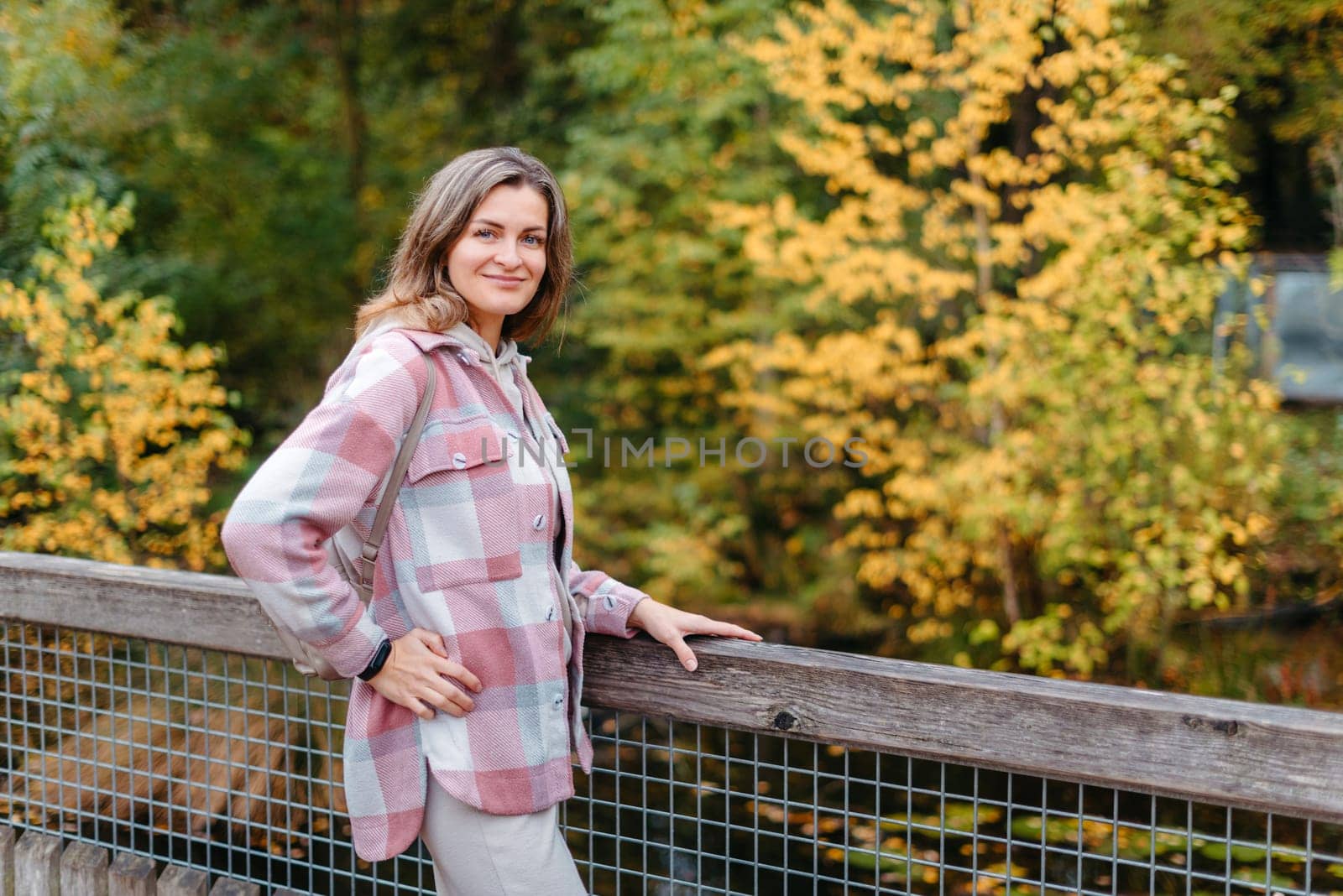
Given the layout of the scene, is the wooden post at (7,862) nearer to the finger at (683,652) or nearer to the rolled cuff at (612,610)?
the rolled cuff at (612,610)

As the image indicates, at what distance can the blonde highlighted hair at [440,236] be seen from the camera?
155 cm

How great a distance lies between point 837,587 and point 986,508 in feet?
5.37

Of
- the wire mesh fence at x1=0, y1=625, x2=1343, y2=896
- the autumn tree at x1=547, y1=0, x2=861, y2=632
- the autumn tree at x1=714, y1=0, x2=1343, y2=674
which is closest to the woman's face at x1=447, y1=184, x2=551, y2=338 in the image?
the wire mesh fence at x1=0, y1=625, x2=1343, y2=896

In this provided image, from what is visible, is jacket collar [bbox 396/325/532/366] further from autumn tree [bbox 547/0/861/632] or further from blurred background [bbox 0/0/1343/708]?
autumn tree [bbox 547/0/861/632]

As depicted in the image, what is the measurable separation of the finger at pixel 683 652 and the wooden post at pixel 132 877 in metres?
1.08

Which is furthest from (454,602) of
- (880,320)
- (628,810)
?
(880,320)

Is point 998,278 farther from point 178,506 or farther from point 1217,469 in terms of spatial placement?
point 178,506

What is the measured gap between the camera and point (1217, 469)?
523 centimetres

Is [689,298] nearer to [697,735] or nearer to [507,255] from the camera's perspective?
[697,735]

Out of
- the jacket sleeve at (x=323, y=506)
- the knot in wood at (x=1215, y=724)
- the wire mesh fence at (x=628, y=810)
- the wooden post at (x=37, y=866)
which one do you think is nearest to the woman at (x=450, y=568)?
the jacket sleeve at (x=323, y=506)

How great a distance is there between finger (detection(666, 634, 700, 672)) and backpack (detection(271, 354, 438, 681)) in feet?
1.39

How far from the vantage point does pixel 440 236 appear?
5.17 feet

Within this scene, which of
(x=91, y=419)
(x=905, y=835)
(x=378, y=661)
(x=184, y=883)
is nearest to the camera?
(x=378, y=661)

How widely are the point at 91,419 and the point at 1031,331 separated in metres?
4.41
